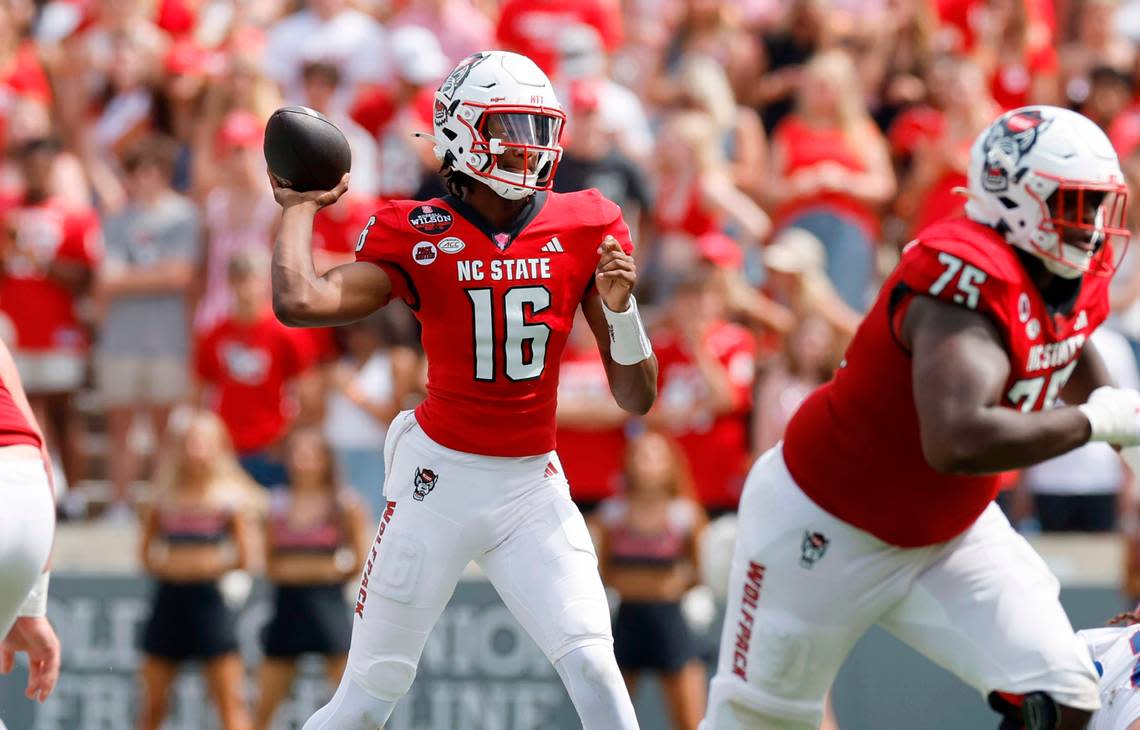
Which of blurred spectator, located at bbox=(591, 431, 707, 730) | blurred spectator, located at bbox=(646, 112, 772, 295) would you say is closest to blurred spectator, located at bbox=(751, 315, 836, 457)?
blurred spectator, located at bbox=(591, 431, 707, 730)

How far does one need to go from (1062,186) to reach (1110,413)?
1.84ft

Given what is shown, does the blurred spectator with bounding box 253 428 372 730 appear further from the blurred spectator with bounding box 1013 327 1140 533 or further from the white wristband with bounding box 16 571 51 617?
the white wristband with bounding box 16 571 51 617

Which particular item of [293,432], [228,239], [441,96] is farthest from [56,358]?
[441,96]

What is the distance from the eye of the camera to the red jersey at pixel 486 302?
15.3ft

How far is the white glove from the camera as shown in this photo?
437 centimetres

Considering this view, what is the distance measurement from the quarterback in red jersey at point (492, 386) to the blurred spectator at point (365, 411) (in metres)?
3.85

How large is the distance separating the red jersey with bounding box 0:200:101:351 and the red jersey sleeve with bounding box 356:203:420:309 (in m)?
5.05

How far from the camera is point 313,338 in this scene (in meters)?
8.92

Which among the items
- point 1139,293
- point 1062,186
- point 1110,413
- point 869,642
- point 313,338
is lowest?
point 869,642

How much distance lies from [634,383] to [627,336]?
0.15 metres

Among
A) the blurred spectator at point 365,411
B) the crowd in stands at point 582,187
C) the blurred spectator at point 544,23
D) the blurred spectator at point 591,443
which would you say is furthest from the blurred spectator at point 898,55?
the blurred spectator at point 365,411

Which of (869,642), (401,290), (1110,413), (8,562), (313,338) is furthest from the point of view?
(313,338)

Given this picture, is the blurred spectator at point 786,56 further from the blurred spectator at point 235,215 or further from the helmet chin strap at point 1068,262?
the helmet chin strap at point 1068,262

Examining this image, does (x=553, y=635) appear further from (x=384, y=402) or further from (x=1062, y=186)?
(x=384, y=402)
